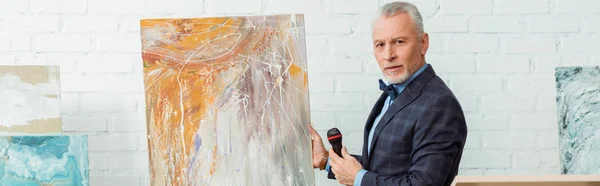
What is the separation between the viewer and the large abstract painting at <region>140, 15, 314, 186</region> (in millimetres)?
1904

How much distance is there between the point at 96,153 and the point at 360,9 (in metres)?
1.11

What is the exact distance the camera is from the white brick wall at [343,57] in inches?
91.0

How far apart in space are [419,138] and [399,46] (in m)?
0.28

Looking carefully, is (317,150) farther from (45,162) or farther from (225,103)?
(45,162)

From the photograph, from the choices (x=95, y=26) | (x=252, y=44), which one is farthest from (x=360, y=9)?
(x=95, y=26)

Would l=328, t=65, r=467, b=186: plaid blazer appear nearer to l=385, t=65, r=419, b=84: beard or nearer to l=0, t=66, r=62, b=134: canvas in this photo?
l=385, t=65, r=419, b=84: beard

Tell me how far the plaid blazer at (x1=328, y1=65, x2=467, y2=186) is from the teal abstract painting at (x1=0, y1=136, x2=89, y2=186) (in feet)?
3.00

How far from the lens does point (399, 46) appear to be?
5.81 feet

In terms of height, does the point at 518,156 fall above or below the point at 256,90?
below

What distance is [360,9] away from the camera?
2.31m

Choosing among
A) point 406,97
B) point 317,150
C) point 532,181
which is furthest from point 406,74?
point 532,181

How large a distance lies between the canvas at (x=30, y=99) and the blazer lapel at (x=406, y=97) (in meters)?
1.09

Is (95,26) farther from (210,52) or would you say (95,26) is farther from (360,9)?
(360,9)

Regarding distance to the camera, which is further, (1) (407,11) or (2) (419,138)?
(1) (407,11)
